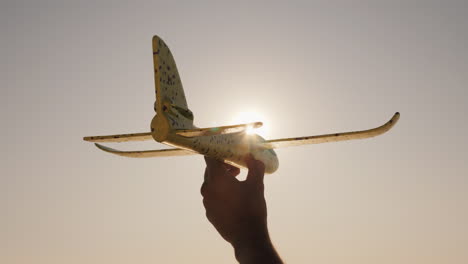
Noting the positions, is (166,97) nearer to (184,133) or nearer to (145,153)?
(184,133)

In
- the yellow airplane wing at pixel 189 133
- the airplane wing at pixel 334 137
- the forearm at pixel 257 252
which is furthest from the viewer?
the airplane wing at pixel 334 137

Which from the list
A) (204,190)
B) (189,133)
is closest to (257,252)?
(204,190)

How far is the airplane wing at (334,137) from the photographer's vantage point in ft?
39.2

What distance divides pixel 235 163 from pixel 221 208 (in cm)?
783

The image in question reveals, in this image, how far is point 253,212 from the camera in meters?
6.14

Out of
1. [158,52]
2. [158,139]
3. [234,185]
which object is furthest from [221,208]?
[158,52]

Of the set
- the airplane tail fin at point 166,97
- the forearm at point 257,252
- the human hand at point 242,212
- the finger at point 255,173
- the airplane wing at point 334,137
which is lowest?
the forearm at point 257,252

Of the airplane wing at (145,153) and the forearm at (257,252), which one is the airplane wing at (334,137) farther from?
the forearm at (257,252)

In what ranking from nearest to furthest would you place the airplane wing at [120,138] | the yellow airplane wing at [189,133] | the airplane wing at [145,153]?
1. the yellow airplane wing at [189,133]
2. the airplane wing at [120,138]
3. the airplane wing at [145,153]

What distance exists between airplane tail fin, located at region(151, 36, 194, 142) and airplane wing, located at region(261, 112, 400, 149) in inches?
158

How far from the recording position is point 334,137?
13.1m

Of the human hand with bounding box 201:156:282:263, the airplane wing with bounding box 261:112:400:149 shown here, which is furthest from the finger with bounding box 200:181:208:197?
the airplane wing with bounding box 261:112:400:149

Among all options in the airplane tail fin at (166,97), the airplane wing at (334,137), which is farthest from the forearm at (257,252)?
the airplane wing at (334,137)

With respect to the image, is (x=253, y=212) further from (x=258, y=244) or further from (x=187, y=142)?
(x=187, y=142)
